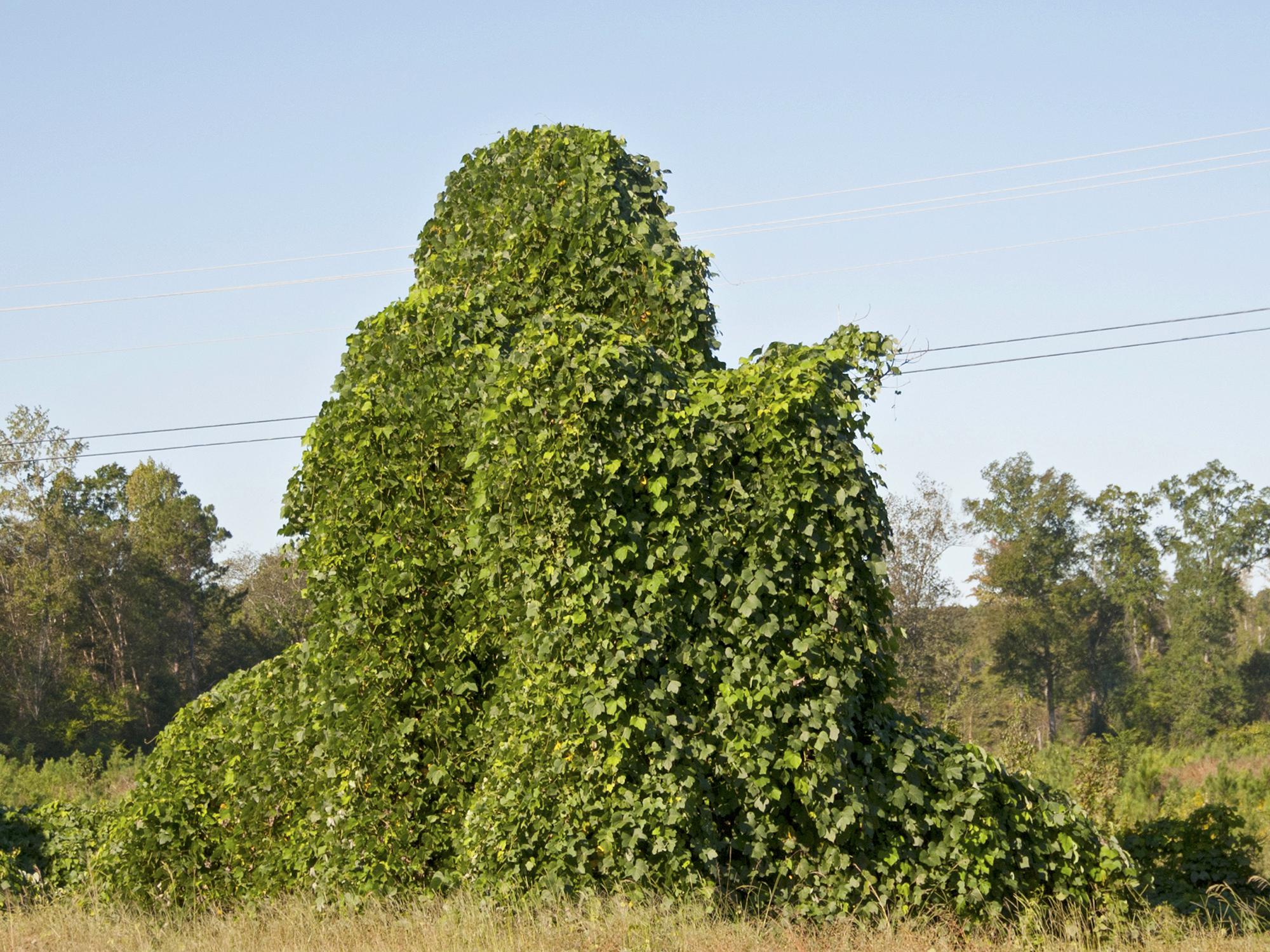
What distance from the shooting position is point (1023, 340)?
1777 cm

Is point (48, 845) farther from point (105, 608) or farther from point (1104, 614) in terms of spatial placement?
point (1104, 614)

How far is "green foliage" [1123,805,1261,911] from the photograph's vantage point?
9852 millimetres

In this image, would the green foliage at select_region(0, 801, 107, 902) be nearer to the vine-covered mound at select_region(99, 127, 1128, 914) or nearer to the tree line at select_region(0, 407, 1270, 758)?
the vine-covered mound at select_region(99, 127, 1128, 914)

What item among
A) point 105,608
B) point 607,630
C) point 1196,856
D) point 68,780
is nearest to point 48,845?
point 607,630

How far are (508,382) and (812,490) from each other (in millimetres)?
Answer: 1885

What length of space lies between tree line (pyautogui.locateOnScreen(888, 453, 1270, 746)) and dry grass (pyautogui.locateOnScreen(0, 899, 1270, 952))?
33.0 metres

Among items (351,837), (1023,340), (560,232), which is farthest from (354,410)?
(1023,340)

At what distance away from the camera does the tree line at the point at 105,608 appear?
35094mm

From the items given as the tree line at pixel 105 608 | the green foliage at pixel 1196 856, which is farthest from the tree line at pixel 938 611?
the green foliage at pixel 1196 856

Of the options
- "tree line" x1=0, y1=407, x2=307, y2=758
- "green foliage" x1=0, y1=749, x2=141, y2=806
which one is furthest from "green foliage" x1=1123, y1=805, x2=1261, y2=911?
"tree line" x1=0, y1=407, x2=307, y2=758

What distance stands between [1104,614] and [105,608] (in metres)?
39.0

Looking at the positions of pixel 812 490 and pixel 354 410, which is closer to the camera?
pixel 812 490

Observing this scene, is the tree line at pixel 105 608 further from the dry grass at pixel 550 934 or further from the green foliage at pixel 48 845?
the dry grass at pixel 550 934

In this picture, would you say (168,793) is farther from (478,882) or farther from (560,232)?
(560,232)
